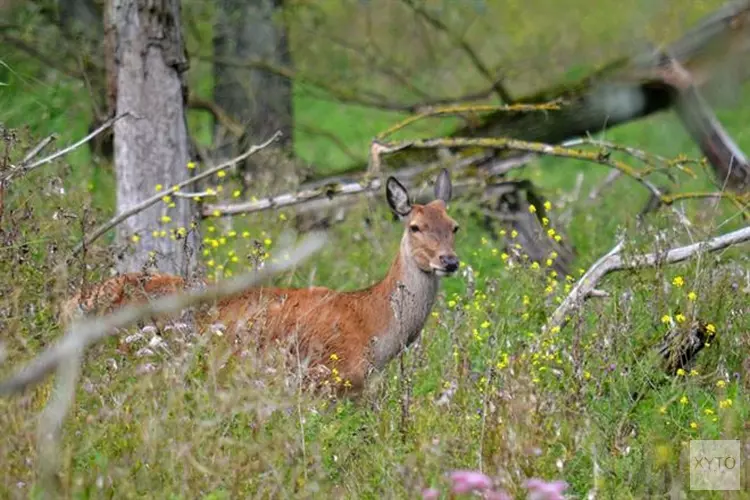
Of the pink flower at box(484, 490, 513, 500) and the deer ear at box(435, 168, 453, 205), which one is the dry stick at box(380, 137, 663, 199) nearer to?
the deer ear at box(435, 168, 453, 205)

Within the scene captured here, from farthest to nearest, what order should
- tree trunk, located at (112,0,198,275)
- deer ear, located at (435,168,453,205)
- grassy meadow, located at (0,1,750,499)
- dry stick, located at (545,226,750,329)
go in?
tree trunk, located at (112,0,198,275)
deer ear, located at (435,168,453,205)
dry stick, located at (545,226,750,329)
grassy meadow, located at (0,1,750,499)

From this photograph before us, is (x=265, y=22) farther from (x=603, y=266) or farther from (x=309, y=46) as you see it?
(x=603, y=266)

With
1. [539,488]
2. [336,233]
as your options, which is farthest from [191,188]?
[539,488]

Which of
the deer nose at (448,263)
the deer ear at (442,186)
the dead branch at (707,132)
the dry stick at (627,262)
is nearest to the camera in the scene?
the dry stick at (627,262)

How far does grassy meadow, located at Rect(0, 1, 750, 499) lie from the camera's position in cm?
469

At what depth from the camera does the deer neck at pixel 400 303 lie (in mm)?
7277

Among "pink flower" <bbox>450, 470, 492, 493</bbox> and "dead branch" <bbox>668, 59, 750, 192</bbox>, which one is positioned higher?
"dead branch" <bbox>668, 59, 750, 192</bbox>

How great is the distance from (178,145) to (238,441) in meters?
4.00

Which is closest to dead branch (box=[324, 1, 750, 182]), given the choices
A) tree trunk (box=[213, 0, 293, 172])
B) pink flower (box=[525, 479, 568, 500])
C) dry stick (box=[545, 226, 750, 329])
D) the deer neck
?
tree trunk (box=[213, 0, 293, 172])

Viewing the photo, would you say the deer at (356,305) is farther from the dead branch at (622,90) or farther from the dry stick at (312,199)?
the dead branch at (622,90)

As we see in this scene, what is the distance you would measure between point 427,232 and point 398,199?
345 millimetres

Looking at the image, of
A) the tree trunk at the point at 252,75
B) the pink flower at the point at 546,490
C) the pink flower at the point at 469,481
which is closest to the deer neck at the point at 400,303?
the pink flower at the point at 546,490

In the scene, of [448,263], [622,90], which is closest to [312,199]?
[448,263]

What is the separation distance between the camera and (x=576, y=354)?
5.84m
